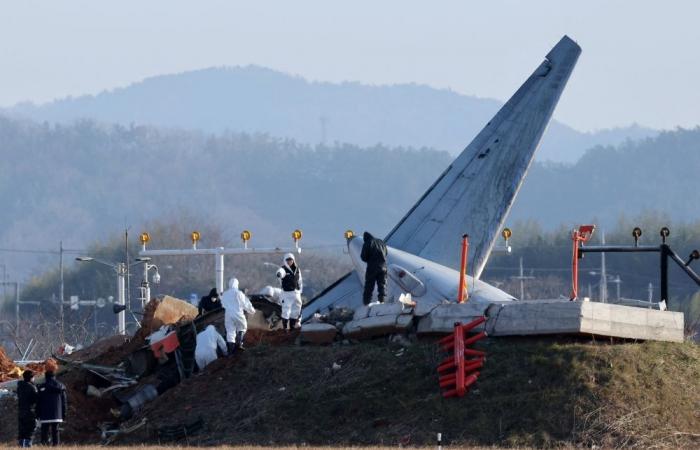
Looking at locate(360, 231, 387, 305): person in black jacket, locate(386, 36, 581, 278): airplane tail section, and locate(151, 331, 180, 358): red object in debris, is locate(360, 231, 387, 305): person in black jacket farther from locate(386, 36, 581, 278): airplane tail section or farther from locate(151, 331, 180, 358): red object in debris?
locate(386, 36, 581, 278): airplane tail section

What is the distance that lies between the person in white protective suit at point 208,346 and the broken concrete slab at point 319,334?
175cm

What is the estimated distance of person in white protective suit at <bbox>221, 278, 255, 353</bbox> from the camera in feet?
111

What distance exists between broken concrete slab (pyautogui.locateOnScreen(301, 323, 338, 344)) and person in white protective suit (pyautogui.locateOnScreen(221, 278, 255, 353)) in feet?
4.05

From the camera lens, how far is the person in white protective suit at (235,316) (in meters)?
33.8

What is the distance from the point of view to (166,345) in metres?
35.5

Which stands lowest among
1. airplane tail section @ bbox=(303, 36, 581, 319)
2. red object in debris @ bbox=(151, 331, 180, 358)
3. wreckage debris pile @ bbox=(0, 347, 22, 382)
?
wreckage debris pile @ bbox=(0, 347, 22, 382)

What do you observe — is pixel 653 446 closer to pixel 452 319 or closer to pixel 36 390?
pixel 452 319

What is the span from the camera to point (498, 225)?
40.9 metres

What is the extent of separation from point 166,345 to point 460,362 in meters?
7.88

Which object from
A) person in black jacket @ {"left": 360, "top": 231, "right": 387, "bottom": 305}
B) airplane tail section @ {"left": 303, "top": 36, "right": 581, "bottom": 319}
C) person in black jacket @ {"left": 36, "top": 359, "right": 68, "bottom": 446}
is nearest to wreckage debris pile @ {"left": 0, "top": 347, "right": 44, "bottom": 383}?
airplane tail section @ {"left": 303, "top": 36, "right": 581, "bottom": 319}

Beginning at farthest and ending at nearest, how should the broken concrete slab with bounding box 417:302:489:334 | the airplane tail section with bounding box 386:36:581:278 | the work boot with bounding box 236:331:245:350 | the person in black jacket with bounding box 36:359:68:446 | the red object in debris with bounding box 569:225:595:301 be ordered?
the airplane tail section with bounding box 386:36:581:278 → the work boot with bounding box 236:331:245:350 → the red object in debris with bounding box 569:225:595:301 → the broken concrete slab with bounding box 417:302:489:334 → the person in black jacket with bounding box 36:359:68:446

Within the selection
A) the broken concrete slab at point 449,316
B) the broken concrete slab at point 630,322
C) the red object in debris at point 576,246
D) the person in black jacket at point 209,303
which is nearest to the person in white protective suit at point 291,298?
the person in black jacket at point 209,303

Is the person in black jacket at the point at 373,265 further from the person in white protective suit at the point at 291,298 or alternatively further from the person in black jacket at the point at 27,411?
the person in black jacket at the point at 27,411

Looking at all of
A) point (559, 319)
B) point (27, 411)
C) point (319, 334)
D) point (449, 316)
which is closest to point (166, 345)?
point (319, 334)
